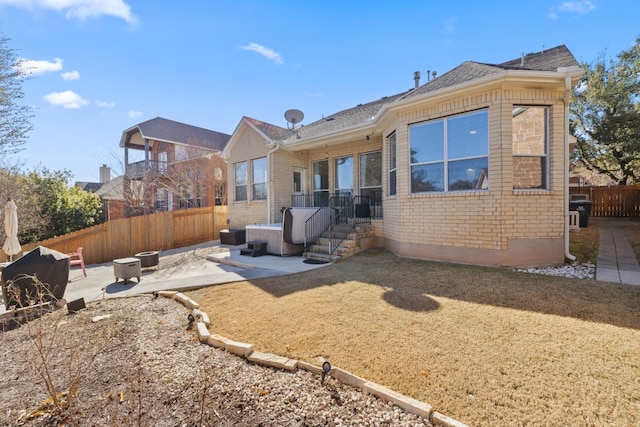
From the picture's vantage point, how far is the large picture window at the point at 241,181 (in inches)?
532

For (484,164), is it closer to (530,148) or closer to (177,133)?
(530,148)

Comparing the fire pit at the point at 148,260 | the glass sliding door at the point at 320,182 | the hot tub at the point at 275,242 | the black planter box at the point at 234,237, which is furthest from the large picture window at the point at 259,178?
the fire pit at the point at 148,260

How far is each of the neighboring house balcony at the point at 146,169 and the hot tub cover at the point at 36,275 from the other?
48.7 ft

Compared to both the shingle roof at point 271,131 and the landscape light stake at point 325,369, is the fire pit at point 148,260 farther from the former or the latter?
the landscape light stake at point 325,369

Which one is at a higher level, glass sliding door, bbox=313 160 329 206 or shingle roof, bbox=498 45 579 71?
shingle roof, bbox=498 45 579 71

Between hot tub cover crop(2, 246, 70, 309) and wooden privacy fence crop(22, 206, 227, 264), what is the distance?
21.3 feet

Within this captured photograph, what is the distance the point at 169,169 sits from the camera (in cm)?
1966

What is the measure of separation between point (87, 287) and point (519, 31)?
1612 cm

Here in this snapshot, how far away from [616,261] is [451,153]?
15.1 ft

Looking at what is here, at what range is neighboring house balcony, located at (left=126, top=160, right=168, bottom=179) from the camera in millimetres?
18930

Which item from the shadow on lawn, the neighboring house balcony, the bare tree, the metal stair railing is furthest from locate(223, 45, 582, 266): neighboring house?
the neighboring house balcony

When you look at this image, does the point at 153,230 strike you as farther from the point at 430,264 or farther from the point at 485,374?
the point at 485,374

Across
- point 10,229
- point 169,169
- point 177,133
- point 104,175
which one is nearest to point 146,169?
point 169,169

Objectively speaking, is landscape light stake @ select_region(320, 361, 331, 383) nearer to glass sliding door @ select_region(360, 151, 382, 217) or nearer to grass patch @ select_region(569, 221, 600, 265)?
grass patch @ select_region(569, 221, 600, 265)
